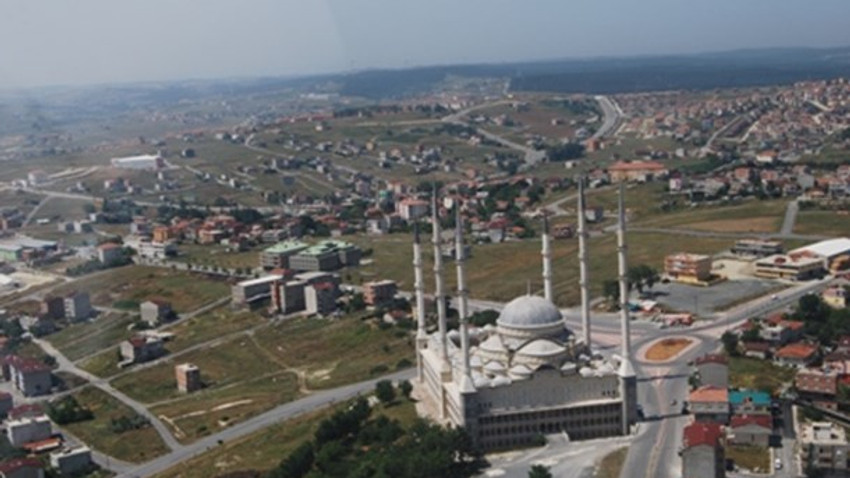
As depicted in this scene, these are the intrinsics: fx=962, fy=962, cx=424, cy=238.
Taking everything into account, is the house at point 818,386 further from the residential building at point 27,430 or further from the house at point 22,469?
the residential building at point 27,430

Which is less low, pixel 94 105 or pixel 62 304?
pixel 94 105

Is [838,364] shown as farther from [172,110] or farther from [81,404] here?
[172,110]

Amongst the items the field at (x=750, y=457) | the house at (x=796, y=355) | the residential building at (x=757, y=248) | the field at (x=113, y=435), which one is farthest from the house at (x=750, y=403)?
the residential building at (x=757, y=248)

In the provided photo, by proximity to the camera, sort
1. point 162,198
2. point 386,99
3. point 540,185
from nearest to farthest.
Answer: point 540,185 → point 162,198 → point 386,99

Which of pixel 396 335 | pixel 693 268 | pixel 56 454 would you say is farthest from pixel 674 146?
pixel 56 454

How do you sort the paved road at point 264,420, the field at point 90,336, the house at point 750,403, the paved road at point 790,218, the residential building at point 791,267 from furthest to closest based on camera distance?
the paved road at point 790,218
the field at point 90,336
the residential building at point 791,267
the paved road at point 264,420
the house at point 750,403

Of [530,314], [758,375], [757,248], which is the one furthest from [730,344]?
[757,248]
